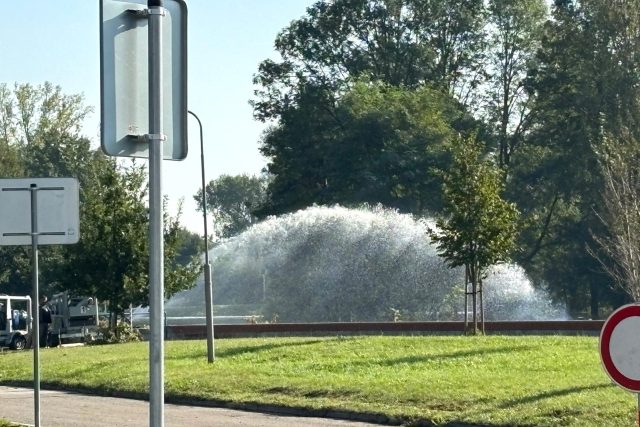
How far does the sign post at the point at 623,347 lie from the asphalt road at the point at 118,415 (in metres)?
10.6

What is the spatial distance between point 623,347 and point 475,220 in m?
29.0

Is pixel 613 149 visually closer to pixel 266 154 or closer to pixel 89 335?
pixel 89 335

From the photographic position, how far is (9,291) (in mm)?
72438

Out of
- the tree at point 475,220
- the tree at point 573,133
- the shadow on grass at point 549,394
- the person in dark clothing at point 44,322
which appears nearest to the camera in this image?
the shadow on grass at point 549,394

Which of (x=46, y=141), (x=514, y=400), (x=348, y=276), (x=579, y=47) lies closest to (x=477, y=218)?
(x=514, y=400)

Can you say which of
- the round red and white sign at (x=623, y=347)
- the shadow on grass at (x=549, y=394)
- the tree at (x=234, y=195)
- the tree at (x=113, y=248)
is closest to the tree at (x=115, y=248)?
the tree at (x=113, y=248)

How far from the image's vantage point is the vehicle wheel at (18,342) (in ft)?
186

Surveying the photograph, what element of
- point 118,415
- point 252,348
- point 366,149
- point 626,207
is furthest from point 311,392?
point 366,149

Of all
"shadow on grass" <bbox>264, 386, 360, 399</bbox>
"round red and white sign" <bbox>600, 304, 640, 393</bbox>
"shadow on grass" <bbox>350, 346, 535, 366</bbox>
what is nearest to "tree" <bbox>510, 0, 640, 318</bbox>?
"shadow on grass" <bbox>350, 346, 535, 366</bbox>

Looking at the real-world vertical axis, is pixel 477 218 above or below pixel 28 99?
below

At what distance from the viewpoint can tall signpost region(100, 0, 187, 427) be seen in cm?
594

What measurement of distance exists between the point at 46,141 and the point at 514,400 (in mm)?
72294

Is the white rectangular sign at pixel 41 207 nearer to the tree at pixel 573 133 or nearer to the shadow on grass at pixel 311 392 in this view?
the shadow on grass at pixel 311 392

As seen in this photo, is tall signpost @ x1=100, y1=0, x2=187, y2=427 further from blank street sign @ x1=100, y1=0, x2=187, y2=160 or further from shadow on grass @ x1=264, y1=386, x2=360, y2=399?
shadow on grass @ x1=264, y1=386, x2=360, y2=399
